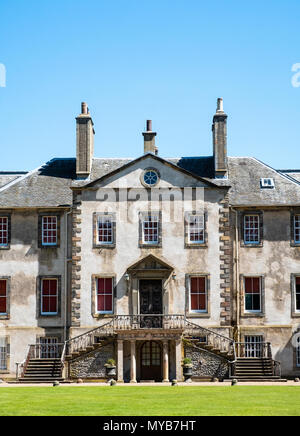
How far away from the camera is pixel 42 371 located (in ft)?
123

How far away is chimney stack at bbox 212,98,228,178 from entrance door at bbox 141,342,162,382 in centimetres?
948

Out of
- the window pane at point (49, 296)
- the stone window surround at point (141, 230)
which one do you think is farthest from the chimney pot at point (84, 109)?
the window pane at point (49, 296)

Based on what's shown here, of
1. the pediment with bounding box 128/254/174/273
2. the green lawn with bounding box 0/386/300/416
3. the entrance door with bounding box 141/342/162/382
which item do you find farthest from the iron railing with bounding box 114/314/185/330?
the green lawn with bounding box 0/386/300/416

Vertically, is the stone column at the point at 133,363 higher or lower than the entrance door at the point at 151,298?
lower

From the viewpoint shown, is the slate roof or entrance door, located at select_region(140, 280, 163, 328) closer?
entrance door, located at select_region(140, 280, 163, 328)

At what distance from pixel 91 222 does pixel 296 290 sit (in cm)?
1082

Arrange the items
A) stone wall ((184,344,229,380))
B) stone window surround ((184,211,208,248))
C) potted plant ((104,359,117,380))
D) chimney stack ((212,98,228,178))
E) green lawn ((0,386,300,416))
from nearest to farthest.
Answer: green lawn ((0,386,300,416))
potted plant ((104,359,117,380))
stone wall ((184,344,229,380))
stone window surround ((184,211,208,248))
chimney stack ((212,98,228,178))

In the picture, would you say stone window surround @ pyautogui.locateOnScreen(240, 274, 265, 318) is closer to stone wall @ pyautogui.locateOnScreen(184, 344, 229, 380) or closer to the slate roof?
the slate roof

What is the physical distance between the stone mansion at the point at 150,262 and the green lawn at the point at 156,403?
10.6 meters

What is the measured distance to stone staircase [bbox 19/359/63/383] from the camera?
3675 centimetres

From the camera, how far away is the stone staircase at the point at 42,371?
36750 millimetres

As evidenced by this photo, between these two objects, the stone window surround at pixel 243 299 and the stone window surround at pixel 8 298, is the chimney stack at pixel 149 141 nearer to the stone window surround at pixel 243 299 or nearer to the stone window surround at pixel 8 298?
the stone window surround at pixel 243 299

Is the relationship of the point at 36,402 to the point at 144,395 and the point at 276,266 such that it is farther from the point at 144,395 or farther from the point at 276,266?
the point at 276,266

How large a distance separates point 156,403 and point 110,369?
14868 millimetres
